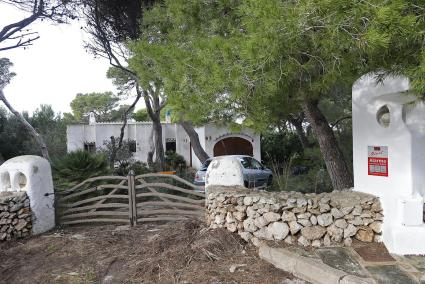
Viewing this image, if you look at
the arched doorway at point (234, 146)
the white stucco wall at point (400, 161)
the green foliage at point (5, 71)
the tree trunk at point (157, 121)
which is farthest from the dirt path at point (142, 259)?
the arched doorway at point (234, 146)

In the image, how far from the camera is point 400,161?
4.55 meters

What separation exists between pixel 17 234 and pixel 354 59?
6.36 meters

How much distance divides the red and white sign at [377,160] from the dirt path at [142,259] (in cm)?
181

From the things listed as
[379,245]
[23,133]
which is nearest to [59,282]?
[379,245]

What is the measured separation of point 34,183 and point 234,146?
52.7 ft

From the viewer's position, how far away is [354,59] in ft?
11.6

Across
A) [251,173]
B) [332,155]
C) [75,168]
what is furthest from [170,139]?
[332,155]

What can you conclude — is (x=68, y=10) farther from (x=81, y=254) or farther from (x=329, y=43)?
(x=329, y=43)

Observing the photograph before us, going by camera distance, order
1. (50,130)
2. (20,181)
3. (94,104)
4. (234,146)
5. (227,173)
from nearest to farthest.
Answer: (227,173), (20,181), (50,130), (234,146), (94,104)

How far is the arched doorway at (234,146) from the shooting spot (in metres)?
21.9

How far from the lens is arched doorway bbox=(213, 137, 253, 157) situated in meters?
21.9

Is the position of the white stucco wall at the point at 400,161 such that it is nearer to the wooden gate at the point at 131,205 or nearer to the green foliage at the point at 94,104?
the wooden gate at the point at 131,205

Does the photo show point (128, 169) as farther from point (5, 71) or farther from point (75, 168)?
point (5, 71)

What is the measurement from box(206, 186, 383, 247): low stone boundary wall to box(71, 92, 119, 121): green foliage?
38.4 metres
